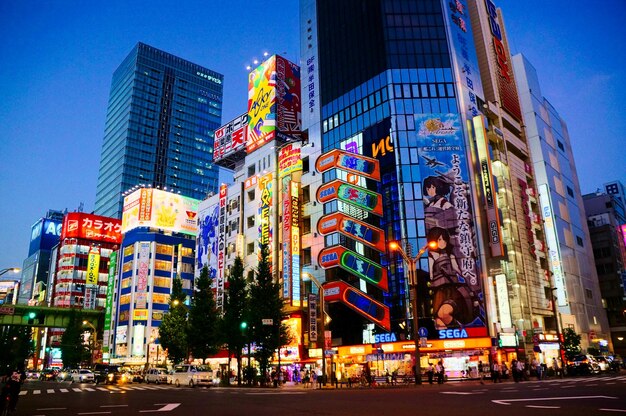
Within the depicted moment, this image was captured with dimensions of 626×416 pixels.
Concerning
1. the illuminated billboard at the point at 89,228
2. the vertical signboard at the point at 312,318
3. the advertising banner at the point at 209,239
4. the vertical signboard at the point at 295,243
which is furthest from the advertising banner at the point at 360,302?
the illuminated billboard at the point at 89,228

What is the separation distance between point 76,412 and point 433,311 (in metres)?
36.4

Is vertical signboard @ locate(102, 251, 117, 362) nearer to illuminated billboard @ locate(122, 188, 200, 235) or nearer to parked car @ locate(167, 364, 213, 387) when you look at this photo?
illuminated billboard @ locate(122, 188, 200, 235)

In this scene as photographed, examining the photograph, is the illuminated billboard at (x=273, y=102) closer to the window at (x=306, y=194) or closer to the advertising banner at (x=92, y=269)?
the window at (x=306, y=194)

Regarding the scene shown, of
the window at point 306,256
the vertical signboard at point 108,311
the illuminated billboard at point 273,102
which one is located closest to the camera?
the window at point 306,256

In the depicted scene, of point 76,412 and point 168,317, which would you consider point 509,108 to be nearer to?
point 168,317

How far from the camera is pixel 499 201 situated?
57.4 metres

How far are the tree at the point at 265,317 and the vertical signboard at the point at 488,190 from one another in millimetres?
Result: 22678

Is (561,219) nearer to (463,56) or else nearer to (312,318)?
(463,56)

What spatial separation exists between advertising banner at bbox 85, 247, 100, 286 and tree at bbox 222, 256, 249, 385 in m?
94.8

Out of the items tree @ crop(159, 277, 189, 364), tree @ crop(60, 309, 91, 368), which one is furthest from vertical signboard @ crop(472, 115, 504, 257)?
tree @ crop(60, 309, 91, 368)

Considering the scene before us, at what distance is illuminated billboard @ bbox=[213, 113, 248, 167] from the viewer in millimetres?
80562

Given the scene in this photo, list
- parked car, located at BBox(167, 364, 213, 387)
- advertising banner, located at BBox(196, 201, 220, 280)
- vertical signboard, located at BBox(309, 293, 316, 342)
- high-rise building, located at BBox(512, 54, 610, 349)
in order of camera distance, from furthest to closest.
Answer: advertising banner, located at BBox(196, 201, 220, 280)
high-rise building, located at BBox(512, 54, 610, 349)
vertical signboard, located at BBox(309, 293, 316, 342)
parked car, located at BBox(167, 364, 213, 387)

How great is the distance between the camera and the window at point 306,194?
207 ft

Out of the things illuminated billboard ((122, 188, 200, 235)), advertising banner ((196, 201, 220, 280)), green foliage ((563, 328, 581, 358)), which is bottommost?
green foliage ((563, 328, 581, 358))
